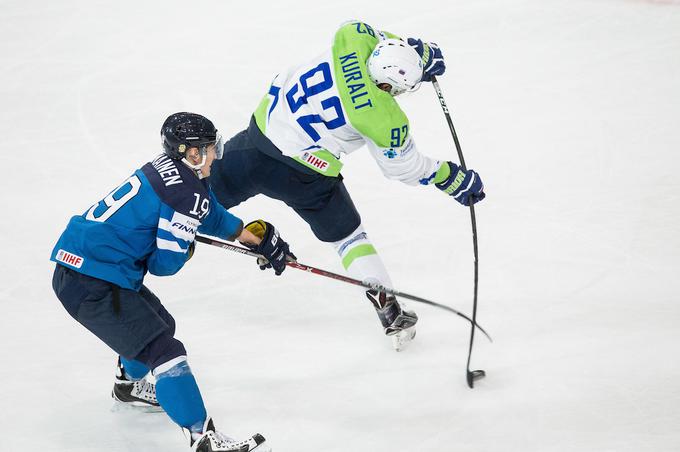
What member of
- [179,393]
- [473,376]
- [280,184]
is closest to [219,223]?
[280,184]

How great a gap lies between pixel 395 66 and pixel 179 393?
1.35 meters

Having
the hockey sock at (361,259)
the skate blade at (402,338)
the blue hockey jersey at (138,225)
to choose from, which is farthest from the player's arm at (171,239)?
the skate blade at (402,338)

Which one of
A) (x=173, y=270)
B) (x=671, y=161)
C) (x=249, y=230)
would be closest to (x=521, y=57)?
(x=671, y=161)

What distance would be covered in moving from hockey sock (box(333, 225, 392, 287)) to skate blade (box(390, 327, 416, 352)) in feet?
0.65

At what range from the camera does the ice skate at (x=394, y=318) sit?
332cm

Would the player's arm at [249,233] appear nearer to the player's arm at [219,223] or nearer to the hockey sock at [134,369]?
the player's arm at [219,223]

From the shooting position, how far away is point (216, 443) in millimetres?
2594

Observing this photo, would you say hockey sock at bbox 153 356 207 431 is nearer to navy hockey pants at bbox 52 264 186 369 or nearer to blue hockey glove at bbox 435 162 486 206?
navy hockey pants at bbox 52 264 186 369

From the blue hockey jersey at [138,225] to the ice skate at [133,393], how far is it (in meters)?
0.50

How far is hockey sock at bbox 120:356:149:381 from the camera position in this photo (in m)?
2.97

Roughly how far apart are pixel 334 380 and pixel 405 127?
100cm

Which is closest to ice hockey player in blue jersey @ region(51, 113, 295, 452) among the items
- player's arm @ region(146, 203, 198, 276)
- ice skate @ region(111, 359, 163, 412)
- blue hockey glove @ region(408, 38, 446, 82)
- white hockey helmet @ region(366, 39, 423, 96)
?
player's arm @ region(146, 203, 198, 276)

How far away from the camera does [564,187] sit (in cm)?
425

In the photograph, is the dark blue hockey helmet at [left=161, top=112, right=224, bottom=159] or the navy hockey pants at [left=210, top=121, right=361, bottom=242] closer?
the dark blue hockey helmet at [left=161, top=112, right=224, bottom=159]
